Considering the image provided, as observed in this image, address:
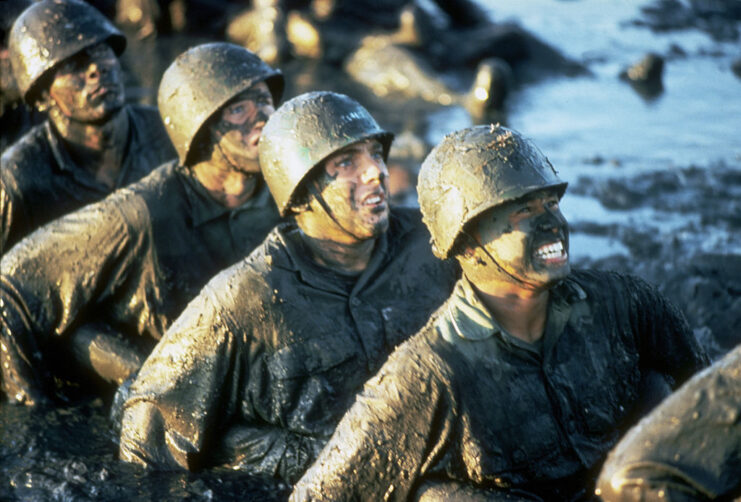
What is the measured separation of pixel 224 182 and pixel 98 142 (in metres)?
1.37

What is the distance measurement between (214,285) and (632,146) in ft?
24.6

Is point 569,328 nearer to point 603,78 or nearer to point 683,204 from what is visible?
point 683,204

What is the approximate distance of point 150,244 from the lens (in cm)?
711

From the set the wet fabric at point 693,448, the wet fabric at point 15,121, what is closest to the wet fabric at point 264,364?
the wet fabric at point 693,448

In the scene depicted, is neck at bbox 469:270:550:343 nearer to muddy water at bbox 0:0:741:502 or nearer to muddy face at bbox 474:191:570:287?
muddy face at bbox 474:191:570:287

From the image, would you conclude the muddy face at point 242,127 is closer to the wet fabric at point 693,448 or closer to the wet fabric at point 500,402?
the wet fabric at point 500,402

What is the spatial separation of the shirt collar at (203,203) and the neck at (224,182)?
0.03 m

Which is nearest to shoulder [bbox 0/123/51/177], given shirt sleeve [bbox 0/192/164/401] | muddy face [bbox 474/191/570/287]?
shirt sleeve [bbox 0/192/164/401]

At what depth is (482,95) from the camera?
14484 mm

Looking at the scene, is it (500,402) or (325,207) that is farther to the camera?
(325,207)

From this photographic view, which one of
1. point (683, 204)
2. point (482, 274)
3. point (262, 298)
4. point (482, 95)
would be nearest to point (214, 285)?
point (262, 298)

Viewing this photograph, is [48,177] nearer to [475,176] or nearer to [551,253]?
[475,176]

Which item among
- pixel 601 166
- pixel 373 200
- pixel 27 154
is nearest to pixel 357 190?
pixel 373 200

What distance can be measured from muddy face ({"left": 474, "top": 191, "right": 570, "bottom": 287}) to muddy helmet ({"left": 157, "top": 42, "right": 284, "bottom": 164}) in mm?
2552
